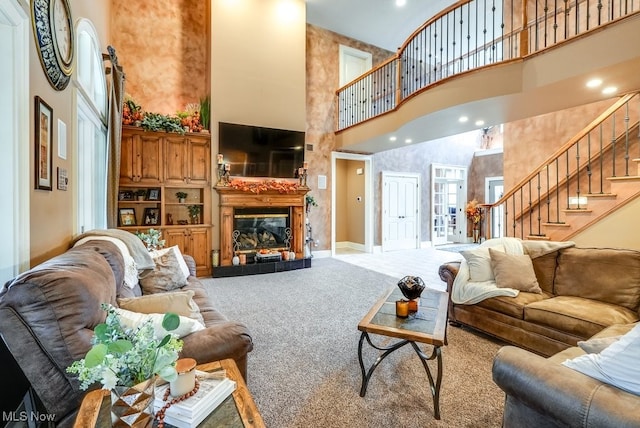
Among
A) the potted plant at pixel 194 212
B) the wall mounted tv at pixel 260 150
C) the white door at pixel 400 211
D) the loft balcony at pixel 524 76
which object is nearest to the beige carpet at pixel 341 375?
the potted plant at pixel 194 212

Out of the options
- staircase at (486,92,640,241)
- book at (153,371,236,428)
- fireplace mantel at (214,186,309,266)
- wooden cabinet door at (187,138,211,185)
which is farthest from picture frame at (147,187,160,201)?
staircase at (486,92,640,241)

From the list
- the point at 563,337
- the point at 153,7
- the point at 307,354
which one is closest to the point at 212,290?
the point at 307,354

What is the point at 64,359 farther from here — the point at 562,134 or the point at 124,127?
the point at 562,134

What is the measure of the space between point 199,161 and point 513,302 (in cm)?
503

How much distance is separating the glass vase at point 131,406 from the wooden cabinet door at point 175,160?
486 cm

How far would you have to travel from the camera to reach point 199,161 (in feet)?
18.0

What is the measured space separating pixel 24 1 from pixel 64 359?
2.05 meters

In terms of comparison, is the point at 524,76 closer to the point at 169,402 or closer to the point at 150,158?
the point at 169,402

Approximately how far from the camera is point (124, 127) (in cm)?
486

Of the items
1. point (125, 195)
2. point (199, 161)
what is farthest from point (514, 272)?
point (125, 195)

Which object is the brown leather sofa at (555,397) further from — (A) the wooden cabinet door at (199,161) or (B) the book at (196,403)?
(A) the wooden cabinet door at (199,161)

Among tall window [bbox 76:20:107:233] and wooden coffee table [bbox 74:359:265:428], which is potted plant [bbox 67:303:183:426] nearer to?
wooden coffee table [bbox 74:359:265:428]

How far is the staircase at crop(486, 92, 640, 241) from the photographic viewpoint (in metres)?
3.78

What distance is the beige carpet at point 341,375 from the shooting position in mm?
1868
